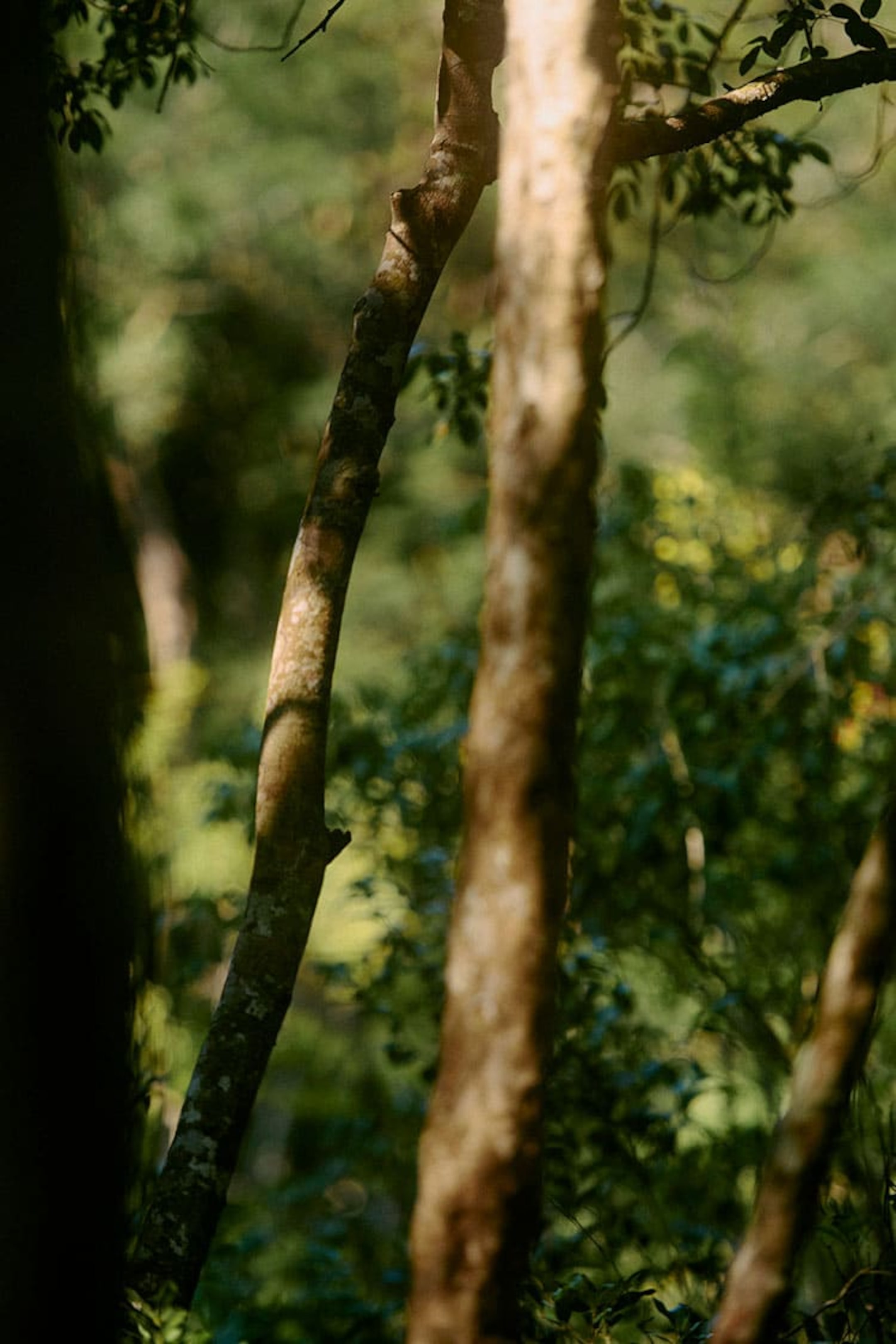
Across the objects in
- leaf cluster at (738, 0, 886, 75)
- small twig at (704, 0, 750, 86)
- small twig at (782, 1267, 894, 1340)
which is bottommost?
small twig at (782, 1267, 894, 1340)

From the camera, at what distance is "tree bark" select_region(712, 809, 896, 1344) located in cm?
→ 154

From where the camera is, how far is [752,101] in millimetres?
2689

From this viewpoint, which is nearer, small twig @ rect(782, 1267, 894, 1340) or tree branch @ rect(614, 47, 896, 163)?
small twig @ rect(782, 1267, 894, 1340)

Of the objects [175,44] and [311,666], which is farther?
[175,44]

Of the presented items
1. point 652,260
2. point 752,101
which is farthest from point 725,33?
point 752,101

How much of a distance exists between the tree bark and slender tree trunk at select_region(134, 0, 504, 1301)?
44.1 inches

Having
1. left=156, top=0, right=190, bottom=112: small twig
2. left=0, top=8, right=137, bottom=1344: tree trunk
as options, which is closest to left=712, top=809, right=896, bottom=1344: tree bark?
left=0, top=8, right=137, bottom=1344: tree trunk

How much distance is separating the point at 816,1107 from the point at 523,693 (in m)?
0.61

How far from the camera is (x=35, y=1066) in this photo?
5.50 feet

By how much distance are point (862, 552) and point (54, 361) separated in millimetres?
3966

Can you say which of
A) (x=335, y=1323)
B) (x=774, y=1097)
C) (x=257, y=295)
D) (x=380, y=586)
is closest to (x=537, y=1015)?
(x=335, y=1323)

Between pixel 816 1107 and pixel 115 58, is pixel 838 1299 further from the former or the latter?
pixel 115 58

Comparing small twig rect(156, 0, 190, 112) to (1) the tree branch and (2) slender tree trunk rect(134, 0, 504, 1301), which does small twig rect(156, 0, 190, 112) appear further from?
(1) the tree branch

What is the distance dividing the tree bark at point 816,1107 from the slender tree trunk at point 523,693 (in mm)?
274
